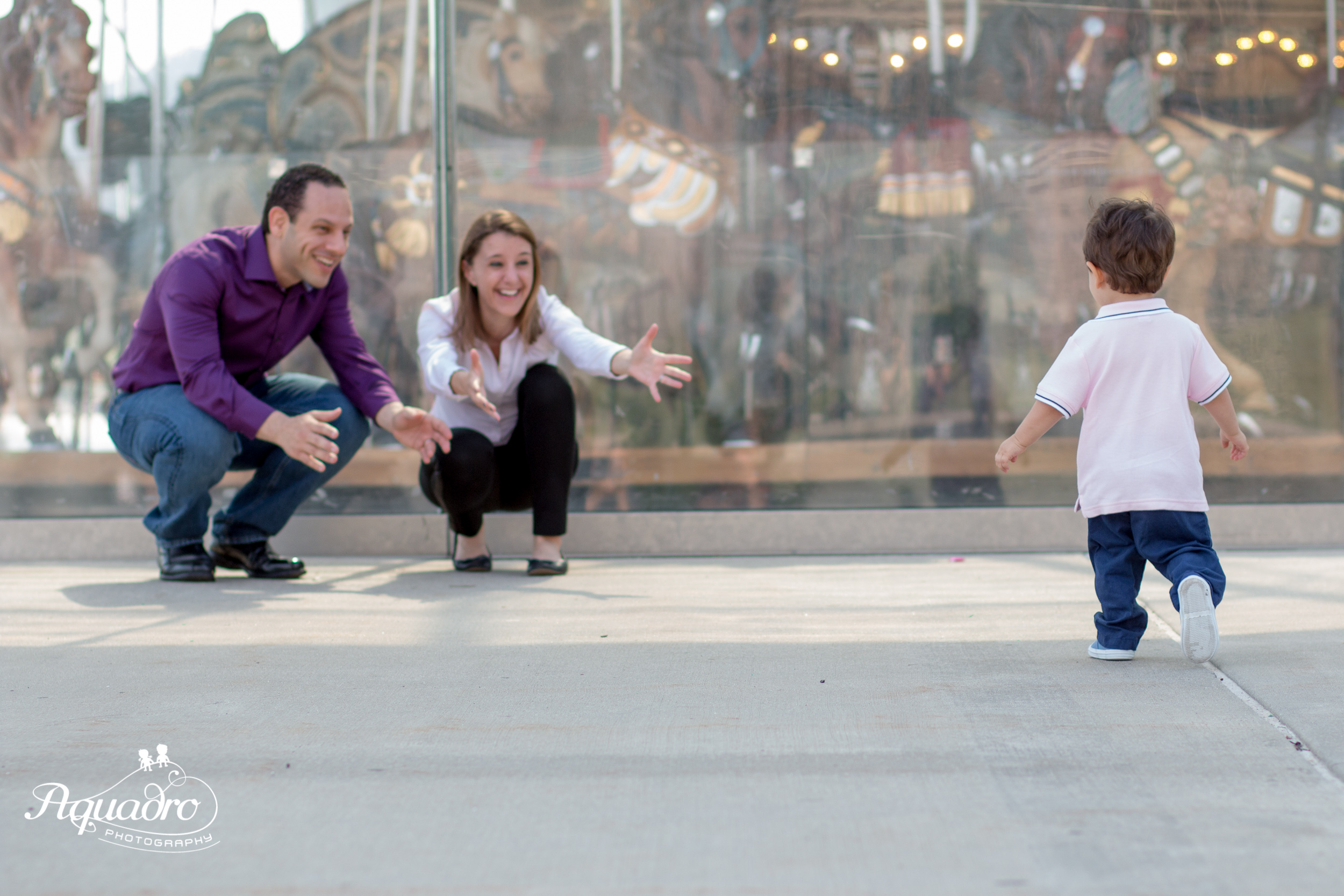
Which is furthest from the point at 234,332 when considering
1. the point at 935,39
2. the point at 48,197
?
the point at 935,39

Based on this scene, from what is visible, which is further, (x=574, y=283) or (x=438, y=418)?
(x=574, y=283)

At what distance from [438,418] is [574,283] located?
1186 mm

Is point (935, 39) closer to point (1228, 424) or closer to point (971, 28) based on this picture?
point (971, 28)

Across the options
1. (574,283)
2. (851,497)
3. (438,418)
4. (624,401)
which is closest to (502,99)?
(574,283)

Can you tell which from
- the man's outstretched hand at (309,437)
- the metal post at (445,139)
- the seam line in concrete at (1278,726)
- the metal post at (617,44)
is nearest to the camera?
the seam line in concrete at (1278,726)

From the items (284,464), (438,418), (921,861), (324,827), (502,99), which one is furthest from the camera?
(502,99)

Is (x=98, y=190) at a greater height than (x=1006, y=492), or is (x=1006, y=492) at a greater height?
(x=98, y=190)

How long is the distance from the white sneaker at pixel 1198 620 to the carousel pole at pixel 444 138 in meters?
2.76

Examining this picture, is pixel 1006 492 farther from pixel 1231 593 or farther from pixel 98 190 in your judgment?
pixel 98 190


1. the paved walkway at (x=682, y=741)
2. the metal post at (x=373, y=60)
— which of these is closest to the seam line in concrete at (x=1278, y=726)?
the paved walkway at (x=682, y=741)

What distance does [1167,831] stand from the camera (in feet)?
4.87

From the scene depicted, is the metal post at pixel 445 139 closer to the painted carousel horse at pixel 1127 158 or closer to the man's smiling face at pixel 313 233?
the man's smiling face at pixel 313 233

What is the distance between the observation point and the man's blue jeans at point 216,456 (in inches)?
136

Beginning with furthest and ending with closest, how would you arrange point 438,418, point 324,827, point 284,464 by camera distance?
point 284,464 → point 438,418 → point 324,827
